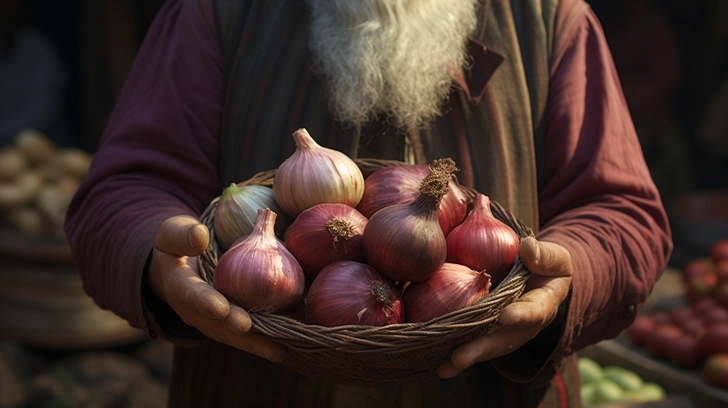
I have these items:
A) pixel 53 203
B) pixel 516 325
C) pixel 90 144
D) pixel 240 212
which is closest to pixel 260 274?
pixel 240 212

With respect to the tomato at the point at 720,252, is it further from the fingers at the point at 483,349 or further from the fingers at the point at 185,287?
the fingers at the point at 185,287

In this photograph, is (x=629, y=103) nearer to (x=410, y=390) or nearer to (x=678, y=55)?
(x=678, y=55)

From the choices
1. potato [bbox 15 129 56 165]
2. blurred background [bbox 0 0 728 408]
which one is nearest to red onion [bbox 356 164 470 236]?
blurred background [bbox 0 0 728 408]

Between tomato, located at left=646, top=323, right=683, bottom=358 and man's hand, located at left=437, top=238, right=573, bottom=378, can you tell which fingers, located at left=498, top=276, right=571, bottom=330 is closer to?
man's hand, located at left=437, top=238, right=573, bottom=378

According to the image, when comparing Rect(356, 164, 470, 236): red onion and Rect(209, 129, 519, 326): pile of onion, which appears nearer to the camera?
Rect(209, 129, 519, 326): pile of onion

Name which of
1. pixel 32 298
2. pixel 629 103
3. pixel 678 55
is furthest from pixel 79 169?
pixel 678 55

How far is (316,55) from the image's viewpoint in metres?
1.80

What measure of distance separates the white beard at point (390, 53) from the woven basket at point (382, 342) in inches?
23.0

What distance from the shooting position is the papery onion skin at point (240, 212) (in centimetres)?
149

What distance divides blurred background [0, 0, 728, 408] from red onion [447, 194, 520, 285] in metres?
2.35

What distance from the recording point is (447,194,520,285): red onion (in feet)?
4.65

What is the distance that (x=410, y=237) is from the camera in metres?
1.33

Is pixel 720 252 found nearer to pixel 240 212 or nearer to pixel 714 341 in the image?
pixel 714 341

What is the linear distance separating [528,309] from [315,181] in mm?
475
